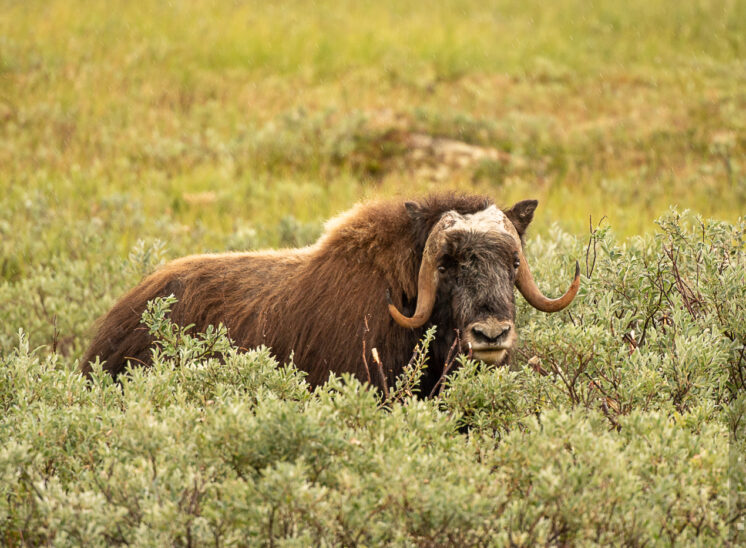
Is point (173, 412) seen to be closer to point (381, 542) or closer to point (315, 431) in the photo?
point (315, 431)

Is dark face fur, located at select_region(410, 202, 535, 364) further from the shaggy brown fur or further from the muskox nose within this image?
the shaggy brown fur

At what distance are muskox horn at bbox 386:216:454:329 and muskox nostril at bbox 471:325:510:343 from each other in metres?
0.36

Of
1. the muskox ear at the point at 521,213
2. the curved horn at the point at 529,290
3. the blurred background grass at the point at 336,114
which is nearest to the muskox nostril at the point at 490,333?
the curved horn at the point at 529,290

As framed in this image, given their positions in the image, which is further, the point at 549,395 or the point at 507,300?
the point at 507,300

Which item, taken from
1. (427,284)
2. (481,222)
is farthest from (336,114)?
(427,284)

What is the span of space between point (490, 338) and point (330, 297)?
1.14m

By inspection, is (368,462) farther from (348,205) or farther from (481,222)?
(348,205)

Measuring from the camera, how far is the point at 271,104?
1814 centimetres

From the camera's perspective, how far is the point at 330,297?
5195mm

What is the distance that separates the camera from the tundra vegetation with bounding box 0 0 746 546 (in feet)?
9.04

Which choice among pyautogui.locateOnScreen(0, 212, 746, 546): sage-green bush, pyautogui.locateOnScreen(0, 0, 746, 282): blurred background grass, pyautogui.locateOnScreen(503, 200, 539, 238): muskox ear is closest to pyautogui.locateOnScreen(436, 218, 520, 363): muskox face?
pyautogui.locateOnScreen(503, 200, 539, 238): muskox ear

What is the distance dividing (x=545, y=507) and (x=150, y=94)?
16.8 meters

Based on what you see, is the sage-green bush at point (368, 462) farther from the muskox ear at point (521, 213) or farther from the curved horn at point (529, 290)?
the muskox ear at point (521, 213)

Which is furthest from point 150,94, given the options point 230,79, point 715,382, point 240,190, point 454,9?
point 715,382
